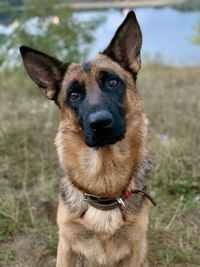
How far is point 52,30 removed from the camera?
781 centimetres

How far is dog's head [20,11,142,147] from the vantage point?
285 cm

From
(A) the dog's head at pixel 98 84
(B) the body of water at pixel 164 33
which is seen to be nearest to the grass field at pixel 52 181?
(A) the dog's head at pixel 98 84

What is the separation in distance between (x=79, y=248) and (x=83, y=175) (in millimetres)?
470

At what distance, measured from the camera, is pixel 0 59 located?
6.11 metres

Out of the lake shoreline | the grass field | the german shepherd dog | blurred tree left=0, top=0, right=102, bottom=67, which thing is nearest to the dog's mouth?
the german shepherd dog

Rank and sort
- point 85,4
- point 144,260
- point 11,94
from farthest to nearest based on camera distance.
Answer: point 85,4 < point 11,94 < point 144,260

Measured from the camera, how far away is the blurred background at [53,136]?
160 inches

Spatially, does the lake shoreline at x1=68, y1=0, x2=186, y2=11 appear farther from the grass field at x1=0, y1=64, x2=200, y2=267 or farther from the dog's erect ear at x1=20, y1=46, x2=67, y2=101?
the dog's erect ear at x1=20, y1=46, x2=67, y2=101

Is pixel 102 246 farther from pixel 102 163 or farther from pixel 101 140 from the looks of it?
pixel 101 140

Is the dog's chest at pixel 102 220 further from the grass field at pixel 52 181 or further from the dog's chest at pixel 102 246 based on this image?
the grass field at pixel 52 181

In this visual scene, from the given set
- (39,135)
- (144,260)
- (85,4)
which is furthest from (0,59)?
(85,4)

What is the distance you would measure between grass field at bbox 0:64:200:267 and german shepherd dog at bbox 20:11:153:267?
2.30 feet

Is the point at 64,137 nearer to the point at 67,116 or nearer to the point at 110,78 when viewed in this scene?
the point at 67,116

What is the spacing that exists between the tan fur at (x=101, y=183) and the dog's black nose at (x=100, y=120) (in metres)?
0.36
